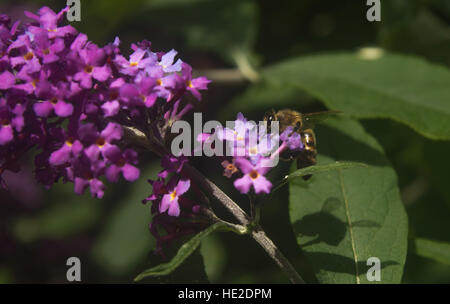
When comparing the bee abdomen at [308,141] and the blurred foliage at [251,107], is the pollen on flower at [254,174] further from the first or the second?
the blurred foliage at [251,107]

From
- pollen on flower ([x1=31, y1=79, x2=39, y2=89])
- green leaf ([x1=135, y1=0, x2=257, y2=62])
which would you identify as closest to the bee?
pollen on flower ([x1=31, y1=79, x2=39, y2=89])

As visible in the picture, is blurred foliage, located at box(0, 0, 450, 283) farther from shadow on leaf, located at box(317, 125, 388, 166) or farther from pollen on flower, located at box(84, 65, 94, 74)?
pollen on flower, located at box(84, 65, 94, 74)

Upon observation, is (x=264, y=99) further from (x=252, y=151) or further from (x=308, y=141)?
(x=252, y=151)

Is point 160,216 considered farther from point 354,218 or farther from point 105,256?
point 105,256

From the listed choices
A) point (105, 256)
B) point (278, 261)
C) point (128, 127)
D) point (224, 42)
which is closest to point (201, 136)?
point (128, 127)

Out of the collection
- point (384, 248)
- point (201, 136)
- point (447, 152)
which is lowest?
point (384, 248)
